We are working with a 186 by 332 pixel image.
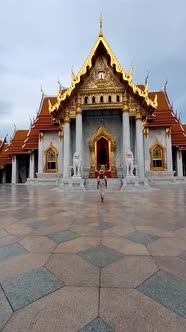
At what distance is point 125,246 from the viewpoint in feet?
8.71

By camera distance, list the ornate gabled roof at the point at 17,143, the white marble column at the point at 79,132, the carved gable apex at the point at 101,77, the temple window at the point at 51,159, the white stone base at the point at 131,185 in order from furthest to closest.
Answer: the ornate gabled roof at the point at 17,143, the temple window at the point at 51,159, the carved gable apex at the point at 101,77, the white marble column at the point at 79,132, the white stone base at the point at 131,185

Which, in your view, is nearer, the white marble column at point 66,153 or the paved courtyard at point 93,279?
the paved courtyard at point 93,279

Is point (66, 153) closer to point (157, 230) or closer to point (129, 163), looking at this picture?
point (129, 163)

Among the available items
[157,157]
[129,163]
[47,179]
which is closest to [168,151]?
[157,157]

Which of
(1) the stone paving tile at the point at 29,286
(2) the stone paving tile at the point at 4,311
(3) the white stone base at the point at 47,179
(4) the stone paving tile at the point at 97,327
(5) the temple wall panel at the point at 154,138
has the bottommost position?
(1) the stone paving tile at the point at 29,286

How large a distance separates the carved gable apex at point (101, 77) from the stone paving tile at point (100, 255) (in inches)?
574

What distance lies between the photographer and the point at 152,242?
9.25 ft

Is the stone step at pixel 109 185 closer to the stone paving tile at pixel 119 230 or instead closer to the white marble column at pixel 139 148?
the white marble column at pixel 139 148

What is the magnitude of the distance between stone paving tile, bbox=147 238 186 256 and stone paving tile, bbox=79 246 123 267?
0.52 m

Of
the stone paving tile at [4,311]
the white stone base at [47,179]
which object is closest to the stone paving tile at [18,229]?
the stone paving tile at [4,311]

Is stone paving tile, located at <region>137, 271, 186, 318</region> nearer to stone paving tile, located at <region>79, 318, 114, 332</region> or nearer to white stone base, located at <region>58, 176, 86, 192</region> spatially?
stone paving tile, located at <region>79, 318, 114, 332</region>

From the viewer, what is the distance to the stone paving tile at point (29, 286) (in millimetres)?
1536

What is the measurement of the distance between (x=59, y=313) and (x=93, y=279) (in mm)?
514

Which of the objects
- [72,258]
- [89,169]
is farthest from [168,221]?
[89,169]
